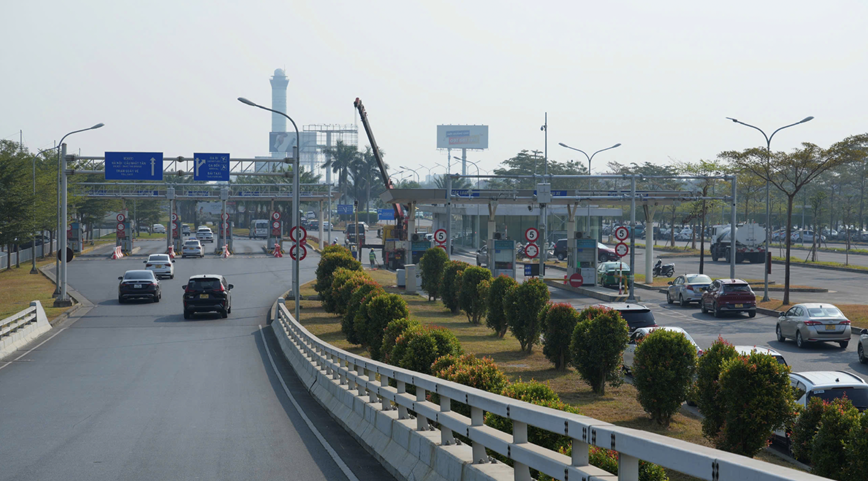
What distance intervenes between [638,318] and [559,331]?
3740mm

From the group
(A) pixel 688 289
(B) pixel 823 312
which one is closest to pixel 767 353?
(B) pixel 823 312

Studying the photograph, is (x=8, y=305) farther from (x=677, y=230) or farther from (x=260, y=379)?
(x=677, y=230)

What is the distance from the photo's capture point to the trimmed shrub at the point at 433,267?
38688 mm

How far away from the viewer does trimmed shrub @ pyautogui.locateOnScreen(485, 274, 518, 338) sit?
25984 millimetres

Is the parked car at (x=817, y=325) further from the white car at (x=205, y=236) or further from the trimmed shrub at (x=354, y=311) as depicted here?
the white car at (x=205, y=236)

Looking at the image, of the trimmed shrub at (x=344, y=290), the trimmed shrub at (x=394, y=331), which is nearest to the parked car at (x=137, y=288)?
the trimmed shrub at (x=344, y=290)

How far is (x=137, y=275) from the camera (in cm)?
3919

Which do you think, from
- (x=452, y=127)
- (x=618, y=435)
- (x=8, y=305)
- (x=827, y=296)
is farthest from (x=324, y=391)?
(x=452, y=127)

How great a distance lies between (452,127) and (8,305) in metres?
145

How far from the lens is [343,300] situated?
96.8 ft

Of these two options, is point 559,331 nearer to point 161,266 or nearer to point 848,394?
point 848,394

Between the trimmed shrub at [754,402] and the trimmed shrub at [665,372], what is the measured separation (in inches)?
86.3

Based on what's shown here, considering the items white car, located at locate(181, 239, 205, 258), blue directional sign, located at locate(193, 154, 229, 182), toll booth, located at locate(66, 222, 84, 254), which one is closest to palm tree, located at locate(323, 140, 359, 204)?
toll booth, located at locate(66, 222, 84, 254)

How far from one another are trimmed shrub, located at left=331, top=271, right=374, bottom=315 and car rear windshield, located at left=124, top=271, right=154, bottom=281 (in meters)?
11.5
